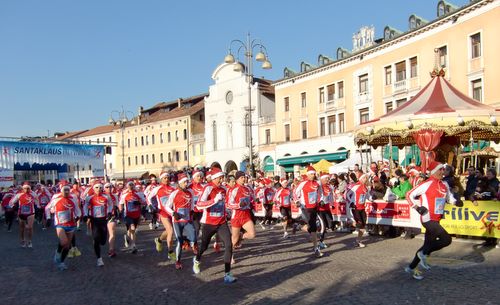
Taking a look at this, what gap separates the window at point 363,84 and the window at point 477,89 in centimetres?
1017

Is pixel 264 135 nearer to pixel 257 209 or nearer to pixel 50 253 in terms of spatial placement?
pixel 257 209

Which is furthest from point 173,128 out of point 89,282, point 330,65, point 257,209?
point 89,282

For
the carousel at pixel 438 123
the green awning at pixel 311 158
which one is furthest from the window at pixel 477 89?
the carousel at pixel 438 123

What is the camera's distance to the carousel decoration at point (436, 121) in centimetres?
1611

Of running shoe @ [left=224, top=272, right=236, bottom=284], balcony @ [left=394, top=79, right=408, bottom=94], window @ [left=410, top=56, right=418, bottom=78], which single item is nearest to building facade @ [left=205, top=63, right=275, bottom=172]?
balcony @ [left=394, top=79, right=408, bottom=94]

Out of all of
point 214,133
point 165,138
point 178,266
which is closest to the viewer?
point 178,266

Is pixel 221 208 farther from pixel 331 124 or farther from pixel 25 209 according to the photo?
pixel 331 124

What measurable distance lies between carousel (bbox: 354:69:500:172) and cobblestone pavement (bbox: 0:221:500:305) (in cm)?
398

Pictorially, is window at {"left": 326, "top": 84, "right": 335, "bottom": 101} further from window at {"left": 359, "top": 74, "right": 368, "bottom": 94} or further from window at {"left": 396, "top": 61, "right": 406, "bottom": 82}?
window at {"left": 396, "top": 61, "right": 406, "bottom": 82}

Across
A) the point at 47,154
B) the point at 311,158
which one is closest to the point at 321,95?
the point at 311,158

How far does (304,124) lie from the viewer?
4819cm

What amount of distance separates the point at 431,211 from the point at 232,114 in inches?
1949

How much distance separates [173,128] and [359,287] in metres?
62.3

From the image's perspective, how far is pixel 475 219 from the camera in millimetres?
12945
